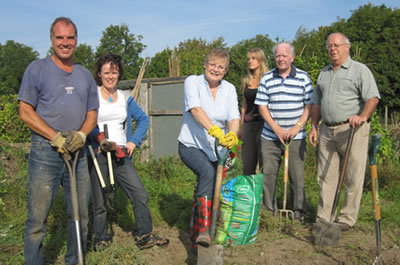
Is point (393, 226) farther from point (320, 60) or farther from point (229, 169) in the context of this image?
point (320, 60)

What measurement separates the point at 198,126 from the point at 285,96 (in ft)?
4.30

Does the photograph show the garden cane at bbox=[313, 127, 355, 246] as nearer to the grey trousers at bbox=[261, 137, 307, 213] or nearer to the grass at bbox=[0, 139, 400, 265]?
the grass at bbox=[0, 139, 400, 265]

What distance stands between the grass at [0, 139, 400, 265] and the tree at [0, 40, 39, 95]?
39.7m

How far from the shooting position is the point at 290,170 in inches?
185

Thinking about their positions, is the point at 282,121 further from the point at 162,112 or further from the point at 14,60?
the point at 14,60

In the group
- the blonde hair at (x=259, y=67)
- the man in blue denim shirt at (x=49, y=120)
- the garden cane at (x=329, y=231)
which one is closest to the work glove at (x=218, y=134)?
the man in blue denim shirt at (x=49, y=120)

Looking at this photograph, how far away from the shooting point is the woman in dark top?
5.02 meters

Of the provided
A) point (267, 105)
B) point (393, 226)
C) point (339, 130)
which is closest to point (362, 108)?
point (339, 130)

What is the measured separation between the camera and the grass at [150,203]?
381cm

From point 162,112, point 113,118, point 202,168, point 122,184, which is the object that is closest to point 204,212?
point 202,168

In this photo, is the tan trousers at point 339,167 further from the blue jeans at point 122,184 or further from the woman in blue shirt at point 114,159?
the blue jeans at point 122,184

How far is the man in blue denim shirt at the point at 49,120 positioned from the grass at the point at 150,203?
2.44 feet

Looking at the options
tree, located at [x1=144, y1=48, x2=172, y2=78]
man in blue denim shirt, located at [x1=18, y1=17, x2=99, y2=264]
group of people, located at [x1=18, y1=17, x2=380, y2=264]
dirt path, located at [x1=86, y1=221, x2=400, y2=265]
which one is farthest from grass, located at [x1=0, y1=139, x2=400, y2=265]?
tree, located at [x1=144, y1=48, x2=172, y2=78]

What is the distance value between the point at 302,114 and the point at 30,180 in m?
3.02
